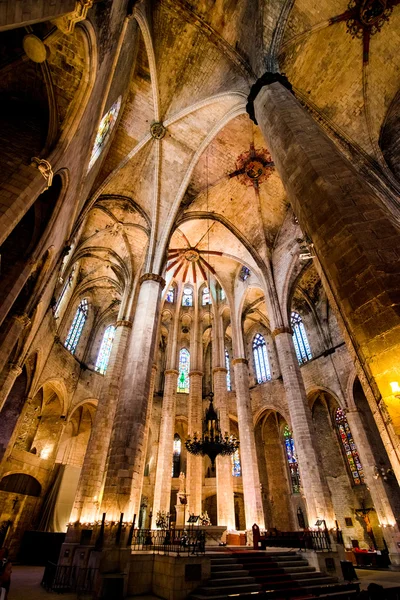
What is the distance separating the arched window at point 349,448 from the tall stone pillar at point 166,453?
1011cm

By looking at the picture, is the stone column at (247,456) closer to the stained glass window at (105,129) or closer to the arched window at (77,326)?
the arched window at (77,326)

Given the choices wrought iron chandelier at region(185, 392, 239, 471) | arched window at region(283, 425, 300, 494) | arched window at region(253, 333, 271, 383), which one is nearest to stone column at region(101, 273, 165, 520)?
wrought iron chandelier at region(185, 392, 239, 471)

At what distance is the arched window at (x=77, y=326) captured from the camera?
18375mm

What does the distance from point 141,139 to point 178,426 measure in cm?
1867

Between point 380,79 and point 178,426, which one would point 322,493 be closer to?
point 178,426

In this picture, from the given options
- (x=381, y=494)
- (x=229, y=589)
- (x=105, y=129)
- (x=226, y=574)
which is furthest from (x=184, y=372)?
(x=105, y=129)

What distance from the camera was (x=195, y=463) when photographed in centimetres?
1582

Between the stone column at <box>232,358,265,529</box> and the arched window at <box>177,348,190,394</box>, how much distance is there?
20.4 feet

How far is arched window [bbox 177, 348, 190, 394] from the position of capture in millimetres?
22125

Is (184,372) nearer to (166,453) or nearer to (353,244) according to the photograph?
(166,453)

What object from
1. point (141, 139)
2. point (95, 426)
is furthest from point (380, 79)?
point (95, 426)

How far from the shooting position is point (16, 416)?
43.9ft

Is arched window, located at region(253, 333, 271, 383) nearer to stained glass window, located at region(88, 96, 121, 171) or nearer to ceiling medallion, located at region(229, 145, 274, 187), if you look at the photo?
ceiling medallion, located at region(229, 145, 274, 187)

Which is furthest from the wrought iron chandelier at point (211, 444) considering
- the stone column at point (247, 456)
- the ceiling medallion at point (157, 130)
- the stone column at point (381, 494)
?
the ceiling medallion at point (157, 130)
